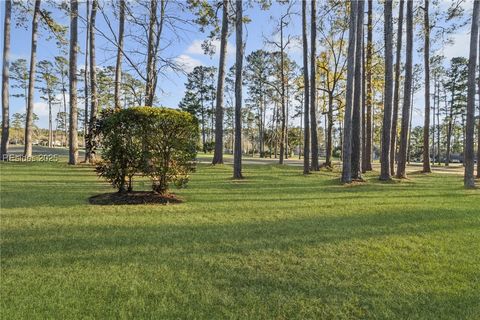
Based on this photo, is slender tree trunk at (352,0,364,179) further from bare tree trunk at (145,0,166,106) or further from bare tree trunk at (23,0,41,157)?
bare tree trunk at (23,0,41,157)

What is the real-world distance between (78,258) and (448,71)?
4504 cm

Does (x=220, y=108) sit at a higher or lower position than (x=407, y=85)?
lower

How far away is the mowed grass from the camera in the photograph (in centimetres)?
272

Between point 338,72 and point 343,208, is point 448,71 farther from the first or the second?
point 343,208

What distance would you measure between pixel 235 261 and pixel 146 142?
4.21 m

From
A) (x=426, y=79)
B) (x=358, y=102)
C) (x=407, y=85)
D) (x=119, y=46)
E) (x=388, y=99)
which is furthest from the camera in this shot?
(x=426, y=79)

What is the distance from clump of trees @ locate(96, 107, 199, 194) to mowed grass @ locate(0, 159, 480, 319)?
0.98m

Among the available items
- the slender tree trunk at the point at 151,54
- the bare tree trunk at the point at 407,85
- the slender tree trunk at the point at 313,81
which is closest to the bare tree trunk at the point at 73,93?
the slender tree trunk at the point at 151,54

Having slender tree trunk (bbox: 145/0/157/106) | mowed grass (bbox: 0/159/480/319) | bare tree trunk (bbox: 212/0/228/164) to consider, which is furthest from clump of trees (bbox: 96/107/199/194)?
bare tree trunk (bbox: 212/0/228/164)

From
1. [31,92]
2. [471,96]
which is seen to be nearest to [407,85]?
[471,96]

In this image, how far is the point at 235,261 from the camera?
374 centimetres

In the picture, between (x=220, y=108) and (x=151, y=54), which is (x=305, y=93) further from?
(x=151, y=54)

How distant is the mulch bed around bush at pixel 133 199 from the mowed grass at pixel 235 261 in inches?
16.6

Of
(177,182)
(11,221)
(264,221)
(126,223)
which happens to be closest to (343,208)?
(264,221)
